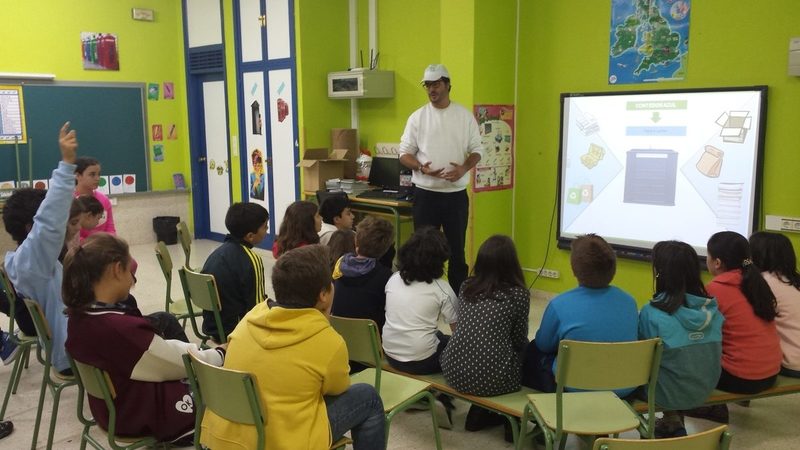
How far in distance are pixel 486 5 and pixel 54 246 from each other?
11.1 feet

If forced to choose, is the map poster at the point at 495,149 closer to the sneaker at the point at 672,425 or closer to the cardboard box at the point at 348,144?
the cardboard box at the point at 348,144

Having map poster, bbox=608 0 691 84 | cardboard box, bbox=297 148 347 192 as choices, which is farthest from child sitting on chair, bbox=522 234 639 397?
cardboard box, bbox=297 148 347 192

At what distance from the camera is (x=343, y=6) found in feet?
20.9

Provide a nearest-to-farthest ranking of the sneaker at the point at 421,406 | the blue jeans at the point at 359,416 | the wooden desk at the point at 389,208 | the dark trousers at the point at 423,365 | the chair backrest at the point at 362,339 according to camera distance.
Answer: the blue jeans at the point at 359,416 → the chair backrest at the point at 362,339 → the dark trousers at the point at 423,365 → the sneaker at the point at 421,406 → the wooden desk at the point at 389,208

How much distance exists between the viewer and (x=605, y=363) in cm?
220

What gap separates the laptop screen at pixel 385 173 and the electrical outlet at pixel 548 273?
4.58 feet

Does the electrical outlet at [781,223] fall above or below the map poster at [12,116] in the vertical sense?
below

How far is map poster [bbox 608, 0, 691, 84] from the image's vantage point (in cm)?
434

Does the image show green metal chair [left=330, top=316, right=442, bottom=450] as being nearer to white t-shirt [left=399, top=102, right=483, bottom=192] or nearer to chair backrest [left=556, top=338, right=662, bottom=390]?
chair backrest [left=556, top=338, right=662, bottom=390]

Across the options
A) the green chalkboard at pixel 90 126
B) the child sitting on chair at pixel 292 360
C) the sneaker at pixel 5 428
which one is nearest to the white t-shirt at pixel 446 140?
the child sitting on chair at pixel 292 360

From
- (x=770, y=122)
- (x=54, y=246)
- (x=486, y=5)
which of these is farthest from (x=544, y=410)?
(x=486, y=5)

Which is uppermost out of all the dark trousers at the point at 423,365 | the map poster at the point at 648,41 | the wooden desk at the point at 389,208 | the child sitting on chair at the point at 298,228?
the map poster at the point at 648,41

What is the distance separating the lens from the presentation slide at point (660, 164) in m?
4.16

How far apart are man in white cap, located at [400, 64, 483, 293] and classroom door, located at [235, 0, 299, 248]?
221cm
